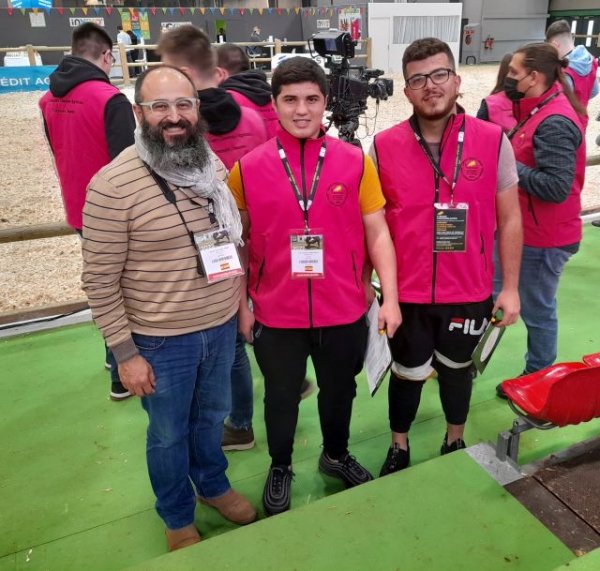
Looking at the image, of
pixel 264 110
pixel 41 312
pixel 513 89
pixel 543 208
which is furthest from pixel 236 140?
pixel 41 312

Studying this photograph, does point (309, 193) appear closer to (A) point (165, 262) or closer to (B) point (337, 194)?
(B) point (337, 194)

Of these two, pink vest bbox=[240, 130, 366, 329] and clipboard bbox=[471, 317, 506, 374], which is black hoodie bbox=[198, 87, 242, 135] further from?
clipboard bbox=[471, 317, 506, 374]

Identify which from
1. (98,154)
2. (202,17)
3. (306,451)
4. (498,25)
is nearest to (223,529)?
(306,451)

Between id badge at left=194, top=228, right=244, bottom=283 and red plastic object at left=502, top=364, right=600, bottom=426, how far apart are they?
1076 millimetres

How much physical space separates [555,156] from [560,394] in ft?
2.96

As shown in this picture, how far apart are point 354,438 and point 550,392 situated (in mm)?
911

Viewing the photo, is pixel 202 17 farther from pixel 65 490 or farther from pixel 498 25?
pixel 65 490

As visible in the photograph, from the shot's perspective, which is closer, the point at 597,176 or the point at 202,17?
the point at 597,176

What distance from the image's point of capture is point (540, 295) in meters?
2.32

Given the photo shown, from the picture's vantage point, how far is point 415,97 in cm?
167

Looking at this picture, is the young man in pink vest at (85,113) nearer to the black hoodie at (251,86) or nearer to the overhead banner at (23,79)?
the black hoodie at (251,86)

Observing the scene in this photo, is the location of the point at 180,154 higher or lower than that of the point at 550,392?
higher

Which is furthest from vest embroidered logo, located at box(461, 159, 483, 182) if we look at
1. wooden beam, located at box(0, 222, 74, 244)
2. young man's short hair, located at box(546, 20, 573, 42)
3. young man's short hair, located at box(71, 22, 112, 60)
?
young man's short hair, located at box(546, 20, 573, 42)

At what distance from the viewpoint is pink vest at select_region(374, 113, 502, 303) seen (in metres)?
1.68
